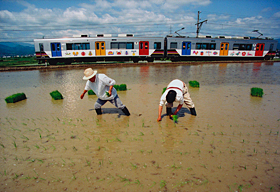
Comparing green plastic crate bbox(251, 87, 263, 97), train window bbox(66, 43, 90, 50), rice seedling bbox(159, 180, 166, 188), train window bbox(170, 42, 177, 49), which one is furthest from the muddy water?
train window bbox(170, 42, 177, 49)

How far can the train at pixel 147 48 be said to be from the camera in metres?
21.4

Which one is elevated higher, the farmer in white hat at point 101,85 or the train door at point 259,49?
the train door at point 259,49

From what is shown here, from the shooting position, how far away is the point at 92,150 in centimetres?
315

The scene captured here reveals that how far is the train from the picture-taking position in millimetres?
21391

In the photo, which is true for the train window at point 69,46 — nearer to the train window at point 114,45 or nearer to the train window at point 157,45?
the train window at point 114,45

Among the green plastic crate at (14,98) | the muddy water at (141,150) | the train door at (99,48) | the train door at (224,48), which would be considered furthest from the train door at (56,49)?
the train door at (224,48)

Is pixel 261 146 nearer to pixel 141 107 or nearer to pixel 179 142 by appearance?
pixel 179 142

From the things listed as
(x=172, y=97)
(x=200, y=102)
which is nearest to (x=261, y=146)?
(x=172, y=97)

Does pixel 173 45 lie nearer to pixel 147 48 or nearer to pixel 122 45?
pixel 147 48

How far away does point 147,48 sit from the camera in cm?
2311

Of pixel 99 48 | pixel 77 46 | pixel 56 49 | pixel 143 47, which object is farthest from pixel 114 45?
pixel 56 49

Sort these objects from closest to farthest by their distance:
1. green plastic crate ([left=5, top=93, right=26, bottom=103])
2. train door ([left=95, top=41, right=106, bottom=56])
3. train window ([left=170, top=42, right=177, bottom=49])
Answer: green plastic crate ([left=5, top=93, right=26, bottom=103]) < train door ([left=95, top=41, right=106, bottom=56]) < train window ([left=170, top=42, right=177, bottom=49])

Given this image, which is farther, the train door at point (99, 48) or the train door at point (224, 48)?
the train door at point (224, 48)

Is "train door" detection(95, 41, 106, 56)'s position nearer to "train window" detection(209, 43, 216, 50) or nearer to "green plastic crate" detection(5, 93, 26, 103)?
"train window" detection(209, 43, 216, 50)
